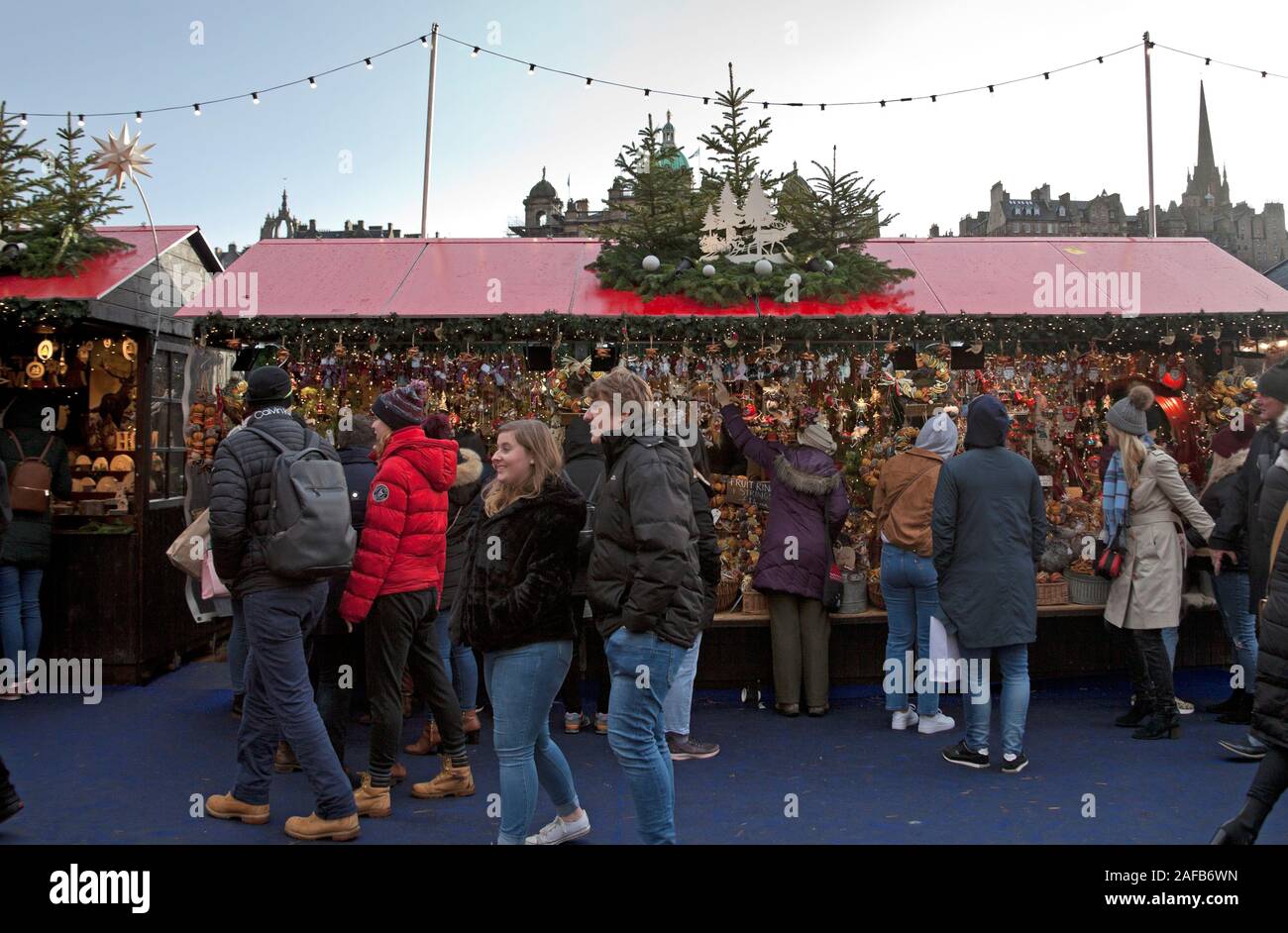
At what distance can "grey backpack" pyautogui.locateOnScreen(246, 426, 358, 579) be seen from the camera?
3637 millimetres

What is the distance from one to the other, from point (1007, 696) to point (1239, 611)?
182cm

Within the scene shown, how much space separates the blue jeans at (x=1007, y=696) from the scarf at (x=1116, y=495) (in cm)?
121

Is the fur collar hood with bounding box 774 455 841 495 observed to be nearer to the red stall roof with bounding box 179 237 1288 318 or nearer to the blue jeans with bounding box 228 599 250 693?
the red stall roof with bounding box 179 237 1288 318

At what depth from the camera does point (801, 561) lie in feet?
18.7

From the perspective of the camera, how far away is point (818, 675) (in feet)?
19.2

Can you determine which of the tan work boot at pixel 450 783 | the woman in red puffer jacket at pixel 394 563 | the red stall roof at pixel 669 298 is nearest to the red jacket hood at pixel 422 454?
the woman in red puffer jacket at pixel 394 563

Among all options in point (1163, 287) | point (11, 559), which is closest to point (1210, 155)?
point (1163, 287)

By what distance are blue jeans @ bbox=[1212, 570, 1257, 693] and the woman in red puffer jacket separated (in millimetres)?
4542

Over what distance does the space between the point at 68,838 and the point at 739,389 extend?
16.5ft

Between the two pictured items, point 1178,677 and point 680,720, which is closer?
point 680,720

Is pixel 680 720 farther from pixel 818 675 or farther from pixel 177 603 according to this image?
pixel 177 603

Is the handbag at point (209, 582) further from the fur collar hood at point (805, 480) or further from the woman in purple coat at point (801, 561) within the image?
the fur collar hood at point (805, 480)

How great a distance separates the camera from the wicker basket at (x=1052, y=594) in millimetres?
6309

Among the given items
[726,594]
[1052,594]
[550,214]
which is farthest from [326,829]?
[550,214]
